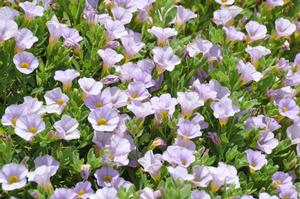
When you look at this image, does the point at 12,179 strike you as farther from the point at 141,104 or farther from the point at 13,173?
the point at 141,104

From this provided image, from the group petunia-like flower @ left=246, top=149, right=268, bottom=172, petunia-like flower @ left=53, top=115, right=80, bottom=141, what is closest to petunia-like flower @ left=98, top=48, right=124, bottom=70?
petunia-like flower @ left=53, top=115, right=80, bottom=141

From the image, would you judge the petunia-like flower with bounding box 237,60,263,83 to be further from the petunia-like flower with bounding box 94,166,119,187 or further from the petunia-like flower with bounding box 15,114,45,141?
the petunia-like flower with bounding box 15,114,45,141

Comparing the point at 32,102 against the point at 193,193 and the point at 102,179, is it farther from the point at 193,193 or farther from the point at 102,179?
the point at 193,193

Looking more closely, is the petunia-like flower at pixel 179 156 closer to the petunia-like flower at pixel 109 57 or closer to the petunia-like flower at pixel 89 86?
the petunia-like flower at pixel 89 86

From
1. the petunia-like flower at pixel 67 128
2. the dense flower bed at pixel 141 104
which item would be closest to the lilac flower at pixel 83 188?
the dense flower bed at pixel 141 104

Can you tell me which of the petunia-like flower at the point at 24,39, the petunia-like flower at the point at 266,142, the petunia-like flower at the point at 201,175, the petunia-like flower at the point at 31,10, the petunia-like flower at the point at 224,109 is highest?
the petunia-like flower at the point at 31,10

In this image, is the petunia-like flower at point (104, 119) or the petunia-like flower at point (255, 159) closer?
the petunia-like flower at point (104, 119)

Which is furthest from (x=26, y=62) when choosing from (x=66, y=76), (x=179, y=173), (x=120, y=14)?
(x=179, y=173)
